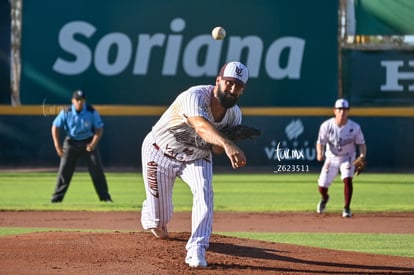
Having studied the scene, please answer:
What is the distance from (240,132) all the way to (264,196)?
33.9 feet

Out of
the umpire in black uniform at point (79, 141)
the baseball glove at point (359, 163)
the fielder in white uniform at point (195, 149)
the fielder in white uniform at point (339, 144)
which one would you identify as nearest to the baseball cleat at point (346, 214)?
the fielder in white uniform at point (339, 144)

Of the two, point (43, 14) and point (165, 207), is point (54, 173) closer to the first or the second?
point (43, 14)

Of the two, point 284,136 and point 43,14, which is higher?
point 43,14

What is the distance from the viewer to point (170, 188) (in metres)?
8.45

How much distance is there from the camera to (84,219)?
13523 millimetres

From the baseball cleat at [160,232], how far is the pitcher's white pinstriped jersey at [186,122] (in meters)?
0.90

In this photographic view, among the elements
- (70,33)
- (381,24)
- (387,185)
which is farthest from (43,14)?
(387,185)

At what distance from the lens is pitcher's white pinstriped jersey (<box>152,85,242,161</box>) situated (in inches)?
304

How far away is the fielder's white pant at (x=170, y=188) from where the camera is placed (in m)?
7.70

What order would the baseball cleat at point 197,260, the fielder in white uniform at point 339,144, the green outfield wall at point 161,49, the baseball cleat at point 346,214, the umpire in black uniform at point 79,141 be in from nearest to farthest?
the baseball cleat at point 197,260
the baseball cleat at point 346,214
the fielder in white uniform at point 339,144
the umpire in black uniform at point 79,141
the green outfield wall at point 161,49

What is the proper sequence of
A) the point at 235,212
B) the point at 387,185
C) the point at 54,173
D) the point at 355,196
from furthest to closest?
1. the point at 54,173
2. the point at 387,185
3. the point at 355,196
4. the point at 235,212

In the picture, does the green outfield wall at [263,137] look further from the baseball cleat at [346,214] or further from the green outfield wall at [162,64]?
the baseball cleat at [346,214]

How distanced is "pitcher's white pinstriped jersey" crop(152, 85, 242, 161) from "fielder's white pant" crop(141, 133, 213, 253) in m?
0.07

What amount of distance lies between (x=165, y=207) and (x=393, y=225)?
5242 mm
